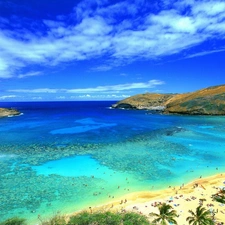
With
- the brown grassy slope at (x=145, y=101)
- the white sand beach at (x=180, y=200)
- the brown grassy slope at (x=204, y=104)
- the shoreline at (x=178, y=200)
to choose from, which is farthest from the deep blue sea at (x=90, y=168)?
the brown grassy slope at (x=145, y=101)

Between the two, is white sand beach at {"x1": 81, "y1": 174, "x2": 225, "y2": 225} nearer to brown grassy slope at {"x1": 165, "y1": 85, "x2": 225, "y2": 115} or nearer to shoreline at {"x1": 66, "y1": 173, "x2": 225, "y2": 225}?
shoreline at {"x1": 66, "y1": 173, "x2": 225, "y2": 225}

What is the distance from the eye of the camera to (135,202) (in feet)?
68.9

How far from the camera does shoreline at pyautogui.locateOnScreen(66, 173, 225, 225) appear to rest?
754 inches

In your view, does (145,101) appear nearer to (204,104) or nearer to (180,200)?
(204,104)

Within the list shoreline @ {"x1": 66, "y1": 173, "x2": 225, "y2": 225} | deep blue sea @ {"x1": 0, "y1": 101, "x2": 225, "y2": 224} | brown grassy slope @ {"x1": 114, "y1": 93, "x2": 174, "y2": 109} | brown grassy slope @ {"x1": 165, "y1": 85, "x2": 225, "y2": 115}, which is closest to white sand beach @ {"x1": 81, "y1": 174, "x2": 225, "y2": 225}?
shoreline @ {"x1": 66, "y1": 173, "x2": 225, "y2": 225}

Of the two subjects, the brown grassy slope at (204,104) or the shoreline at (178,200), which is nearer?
the shoreline at (178,200)

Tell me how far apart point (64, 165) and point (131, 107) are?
123484mm

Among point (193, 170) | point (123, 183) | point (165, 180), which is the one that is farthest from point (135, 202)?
point (193, 170)

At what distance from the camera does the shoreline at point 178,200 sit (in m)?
19.1

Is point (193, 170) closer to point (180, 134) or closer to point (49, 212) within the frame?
point (49, 212)

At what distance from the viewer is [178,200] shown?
21031mm

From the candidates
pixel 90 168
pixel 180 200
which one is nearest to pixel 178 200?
pixel 180 200

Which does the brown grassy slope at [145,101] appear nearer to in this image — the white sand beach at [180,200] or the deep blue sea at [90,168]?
the deep blue sea at [90,168]

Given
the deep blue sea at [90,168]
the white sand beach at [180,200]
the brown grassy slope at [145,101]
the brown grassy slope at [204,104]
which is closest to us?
the white sand beach at [180,200]
